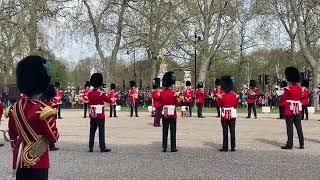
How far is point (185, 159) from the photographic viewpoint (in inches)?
433

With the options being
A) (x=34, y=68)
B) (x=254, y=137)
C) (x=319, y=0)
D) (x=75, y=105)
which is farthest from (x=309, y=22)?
(x=34, y=68)

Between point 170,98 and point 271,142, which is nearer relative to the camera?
point 170,98

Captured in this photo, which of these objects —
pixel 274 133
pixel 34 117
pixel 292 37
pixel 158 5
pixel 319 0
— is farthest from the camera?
pixel 292 37

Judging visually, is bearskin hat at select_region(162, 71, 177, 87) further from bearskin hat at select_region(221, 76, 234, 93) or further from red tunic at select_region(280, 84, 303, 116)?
red tunic at select_region(280, 84, 303, 116)

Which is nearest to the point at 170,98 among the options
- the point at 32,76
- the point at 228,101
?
the point at 228,101

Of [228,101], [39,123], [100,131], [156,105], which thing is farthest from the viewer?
[156,105]

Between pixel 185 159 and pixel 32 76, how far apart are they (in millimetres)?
5689

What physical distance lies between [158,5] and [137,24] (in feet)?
8.95

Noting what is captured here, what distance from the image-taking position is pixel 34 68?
19.5 feet

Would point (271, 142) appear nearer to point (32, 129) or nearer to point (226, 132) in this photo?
point (226, 132)

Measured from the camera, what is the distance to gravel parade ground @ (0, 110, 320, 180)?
9.19 meters

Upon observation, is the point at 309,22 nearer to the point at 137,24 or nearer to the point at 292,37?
the point at 292,37

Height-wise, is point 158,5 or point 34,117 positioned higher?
point 158,5

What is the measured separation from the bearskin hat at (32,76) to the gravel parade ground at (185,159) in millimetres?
3370
